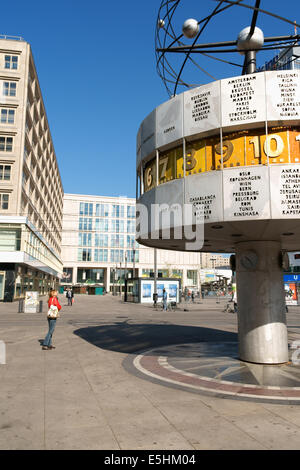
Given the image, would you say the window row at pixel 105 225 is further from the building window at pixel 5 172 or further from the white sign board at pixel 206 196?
the white sign board at pixel 206 196

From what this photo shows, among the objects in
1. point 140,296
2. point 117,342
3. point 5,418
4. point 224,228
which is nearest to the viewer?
point 5,418

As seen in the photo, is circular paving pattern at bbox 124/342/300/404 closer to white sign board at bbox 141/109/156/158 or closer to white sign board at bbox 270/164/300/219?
white sign board at bbox 270/164/300/219

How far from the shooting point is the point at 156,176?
31.2 ft

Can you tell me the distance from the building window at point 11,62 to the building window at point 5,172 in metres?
12.5

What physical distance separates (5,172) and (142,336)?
3147 cm

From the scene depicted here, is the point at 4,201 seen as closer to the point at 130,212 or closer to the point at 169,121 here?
the point at 169,121

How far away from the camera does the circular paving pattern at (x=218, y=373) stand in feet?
22.6

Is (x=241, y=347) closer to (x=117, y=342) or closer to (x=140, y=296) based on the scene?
(x=117, y=342)

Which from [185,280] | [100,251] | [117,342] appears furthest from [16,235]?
[185,280]

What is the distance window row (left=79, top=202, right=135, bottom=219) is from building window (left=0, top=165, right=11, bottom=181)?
66.0m

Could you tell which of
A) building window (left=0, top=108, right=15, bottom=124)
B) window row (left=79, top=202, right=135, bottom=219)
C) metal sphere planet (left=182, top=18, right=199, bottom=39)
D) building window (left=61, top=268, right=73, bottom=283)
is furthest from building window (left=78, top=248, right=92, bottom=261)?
metal sphere planet (left=182, top=18, right=199, bottom=39)

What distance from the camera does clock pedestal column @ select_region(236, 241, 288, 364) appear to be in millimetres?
9133

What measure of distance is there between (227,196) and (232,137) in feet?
4.72

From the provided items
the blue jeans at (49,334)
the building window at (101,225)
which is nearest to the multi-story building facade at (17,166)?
the blue jeans at (49,334)
